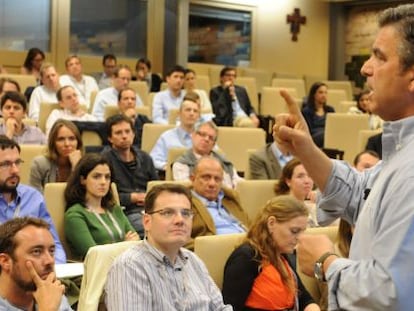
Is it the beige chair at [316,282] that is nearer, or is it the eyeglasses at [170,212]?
the eyeglasses at [170,212]

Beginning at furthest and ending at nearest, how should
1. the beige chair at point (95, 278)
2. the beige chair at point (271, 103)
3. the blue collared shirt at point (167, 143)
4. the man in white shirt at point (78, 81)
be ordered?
the beige chair at point (271, 103) < the man in white shirt at point (78, 81) < the blue collared shirt at point (167, 143) < the beige chair at point (95, 278)

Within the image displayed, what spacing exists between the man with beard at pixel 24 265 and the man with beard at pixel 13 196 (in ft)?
3.65

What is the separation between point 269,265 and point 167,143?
2.74 metres

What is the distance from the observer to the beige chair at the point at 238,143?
581cm

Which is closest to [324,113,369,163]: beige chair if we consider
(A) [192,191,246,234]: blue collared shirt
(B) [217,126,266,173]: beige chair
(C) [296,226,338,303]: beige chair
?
(B) [217,126,266,173]: beige chair

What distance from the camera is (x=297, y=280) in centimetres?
298

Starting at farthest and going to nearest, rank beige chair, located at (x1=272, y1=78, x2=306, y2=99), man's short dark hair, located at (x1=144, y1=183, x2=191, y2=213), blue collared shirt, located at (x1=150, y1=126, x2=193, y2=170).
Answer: beige chair, located at (x1=272, y1=78, x2=306, y2=99) < blue collared shirt, located at (x1=150, y1=126, x2=193, y2=170) < man's short dark hair, located at (x1=144, y1=183, x2=191, y2=213)

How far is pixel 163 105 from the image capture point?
23.4 ft

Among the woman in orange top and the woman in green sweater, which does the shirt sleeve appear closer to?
the woman in green sweater

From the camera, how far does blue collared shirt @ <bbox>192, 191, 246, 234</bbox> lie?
3.95 m

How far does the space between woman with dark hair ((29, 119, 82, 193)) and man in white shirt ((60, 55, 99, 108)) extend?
3.10 m

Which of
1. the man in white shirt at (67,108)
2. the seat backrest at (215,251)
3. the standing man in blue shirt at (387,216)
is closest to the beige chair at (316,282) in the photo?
the seat backrest at (215,251)

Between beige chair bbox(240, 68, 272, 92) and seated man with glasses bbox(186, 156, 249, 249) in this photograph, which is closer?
seated man with glasses bbox(186, 156, 249, 249)

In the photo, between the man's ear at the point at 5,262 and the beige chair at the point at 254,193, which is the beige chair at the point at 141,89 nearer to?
the beige chair at the point at 254,193
